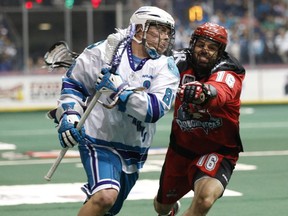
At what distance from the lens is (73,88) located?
6.25 m

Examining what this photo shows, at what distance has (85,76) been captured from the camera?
622cm

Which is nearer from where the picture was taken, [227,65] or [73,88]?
[73,88]

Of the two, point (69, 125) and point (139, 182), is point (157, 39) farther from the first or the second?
point (139, 182)

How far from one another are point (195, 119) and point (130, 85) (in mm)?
745

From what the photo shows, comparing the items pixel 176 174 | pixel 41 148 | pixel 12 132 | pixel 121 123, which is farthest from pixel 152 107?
pixel 12 132

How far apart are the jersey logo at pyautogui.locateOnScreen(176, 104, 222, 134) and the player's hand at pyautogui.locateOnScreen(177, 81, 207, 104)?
0.44 meters

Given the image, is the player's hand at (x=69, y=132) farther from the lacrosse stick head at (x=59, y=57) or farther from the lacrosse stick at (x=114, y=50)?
the lacrosse stick head at (x=59, y=57)

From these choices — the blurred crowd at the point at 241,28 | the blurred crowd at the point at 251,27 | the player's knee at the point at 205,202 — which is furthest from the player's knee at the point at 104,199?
the blurred crowd at the point at 251,27

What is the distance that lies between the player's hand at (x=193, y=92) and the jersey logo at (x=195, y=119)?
0.44 m

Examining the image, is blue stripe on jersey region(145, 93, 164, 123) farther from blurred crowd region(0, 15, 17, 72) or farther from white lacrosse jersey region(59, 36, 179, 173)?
blurred crowd region(0, 15, 17, 72)

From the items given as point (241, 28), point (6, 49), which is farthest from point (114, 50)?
point (241, 28)

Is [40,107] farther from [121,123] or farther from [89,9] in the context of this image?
[121,123]

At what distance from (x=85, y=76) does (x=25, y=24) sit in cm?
1572

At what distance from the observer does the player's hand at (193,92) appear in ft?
19.9
